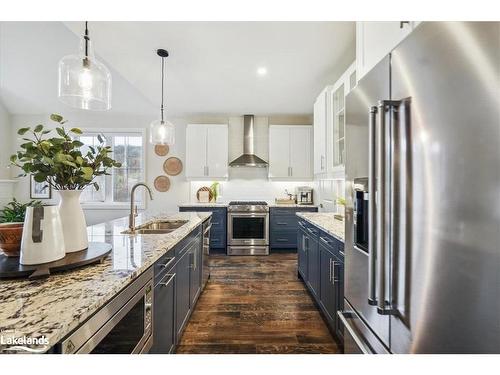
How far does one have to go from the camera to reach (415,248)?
85 cm

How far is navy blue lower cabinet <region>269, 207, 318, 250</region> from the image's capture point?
461 centimetres

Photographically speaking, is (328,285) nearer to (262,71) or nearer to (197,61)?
(262,71)

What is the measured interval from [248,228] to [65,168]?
11.8ft

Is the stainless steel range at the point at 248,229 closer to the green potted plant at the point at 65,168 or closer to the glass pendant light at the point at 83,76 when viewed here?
the glass pendant light at the point at 83,76

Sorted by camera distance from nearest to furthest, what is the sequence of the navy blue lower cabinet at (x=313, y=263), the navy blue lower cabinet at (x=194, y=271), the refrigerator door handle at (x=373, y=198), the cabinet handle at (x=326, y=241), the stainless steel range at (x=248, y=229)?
1. the refrigerator door handle at (x=373, y=198)
2. the cabinet handle at (x=326, y=241)
3. the navy blue lower cabinet at (x=194, y=271)
4. the navy blue lower cabinet at (x=313, y=263)
5. the stainless steel range at (x=248, y=229)

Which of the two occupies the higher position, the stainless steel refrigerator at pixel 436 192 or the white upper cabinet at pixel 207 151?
the white upper cabinet at pixel 207 151

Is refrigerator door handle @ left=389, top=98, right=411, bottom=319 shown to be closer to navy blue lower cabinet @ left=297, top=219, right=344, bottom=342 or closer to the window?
navy blue lower cabinet @ left=297, top=219, right=344, bottom=342

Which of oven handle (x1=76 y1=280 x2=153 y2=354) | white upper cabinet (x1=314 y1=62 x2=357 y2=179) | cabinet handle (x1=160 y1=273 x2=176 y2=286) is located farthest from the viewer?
white upper cabinet (x1=314 y1=62 x2=357 y2=179)

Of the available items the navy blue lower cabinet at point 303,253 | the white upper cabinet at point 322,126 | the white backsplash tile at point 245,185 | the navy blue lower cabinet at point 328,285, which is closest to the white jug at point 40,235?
the navy blue lower cabinet at point 328,285

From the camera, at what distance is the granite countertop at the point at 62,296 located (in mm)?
628

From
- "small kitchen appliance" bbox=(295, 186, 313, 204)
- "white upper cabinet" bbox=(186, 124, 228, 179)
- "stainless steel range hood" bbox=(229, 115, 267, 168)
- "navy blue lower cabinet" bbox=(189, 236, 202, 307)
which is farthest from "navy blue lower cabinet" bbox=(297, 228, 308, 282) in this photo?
"white upper cabinet" bbox=(186, 124, 228, 179)

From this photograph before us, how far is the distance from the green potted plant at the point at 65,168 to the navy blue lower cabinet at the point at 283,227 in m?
3.61

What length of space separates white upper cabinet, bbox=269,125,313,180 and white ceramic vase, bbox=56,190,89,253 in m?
3.97
